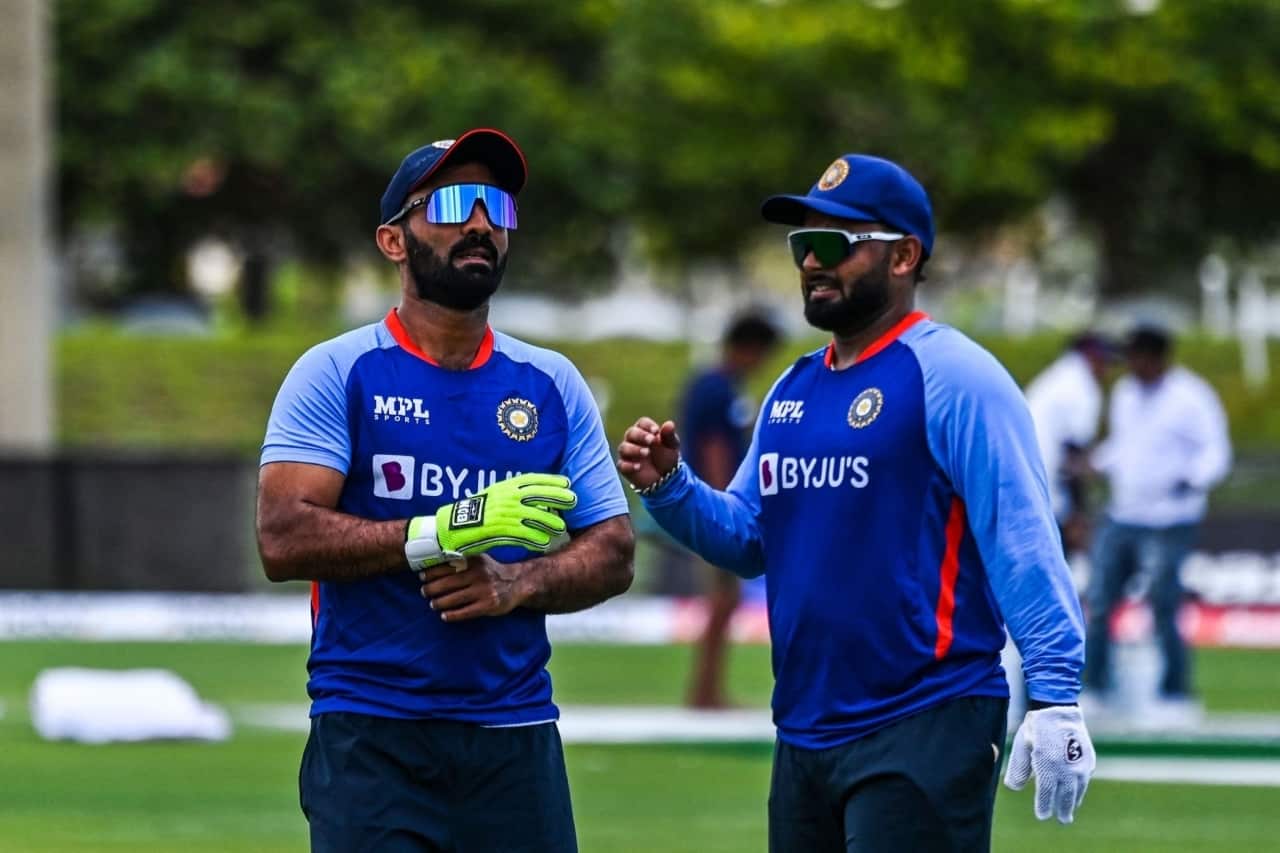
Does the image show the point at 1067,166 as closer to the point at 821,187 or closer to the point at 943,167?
the point at 943,167

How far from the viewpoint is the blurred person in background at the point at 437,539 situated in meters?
4.95

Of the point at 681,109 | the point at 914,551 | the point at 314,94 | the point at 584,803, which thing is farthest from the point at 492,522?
the point at 314,94

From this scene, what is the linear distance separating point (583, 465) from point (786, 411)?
1.68ft

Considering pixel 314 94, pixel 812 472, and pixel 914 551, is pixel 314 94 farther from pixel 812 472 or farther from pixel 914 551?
pixel 914 551

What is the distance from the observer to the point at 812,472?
5.32 meters

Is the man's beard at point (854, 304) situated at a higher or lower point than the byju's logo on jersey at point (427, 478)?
higher

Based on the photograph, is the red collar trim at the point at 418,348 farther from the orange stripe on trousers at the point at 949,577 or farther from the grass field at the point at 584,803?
the grass field at the point at 584,803

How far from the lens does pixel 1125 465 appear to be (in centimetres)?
1408

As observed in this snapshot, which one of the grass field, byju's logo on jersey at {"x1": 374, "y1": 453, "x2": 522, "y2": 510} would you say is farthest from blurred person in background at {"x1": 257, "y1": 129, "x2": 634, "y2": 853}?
the grass field

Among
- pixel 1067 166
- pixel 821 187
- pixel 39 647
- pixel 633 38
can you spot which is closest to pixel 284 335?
pixel 633 38

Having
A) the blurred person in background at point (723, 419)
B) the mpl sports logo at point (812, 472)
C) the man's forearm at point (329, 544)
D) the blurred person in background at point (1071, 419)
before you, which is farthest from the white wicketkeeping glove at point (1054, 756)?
the blurred person in background at point (723, 419)

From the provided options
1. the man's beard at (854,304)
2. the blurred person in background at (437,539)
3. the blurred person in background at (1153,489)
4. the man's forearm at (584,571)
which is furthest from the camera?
the blurred person in background at (1153,489)

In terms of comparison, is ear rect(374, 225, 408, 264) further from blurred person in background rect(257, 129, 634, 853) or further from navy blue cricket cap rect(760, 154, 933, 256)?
navy blue cricket cap rect(760, 154, 933, 256)

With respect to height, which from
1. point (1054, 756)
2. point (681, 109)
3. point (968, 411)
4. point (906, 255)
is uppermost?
point (681, 109)
